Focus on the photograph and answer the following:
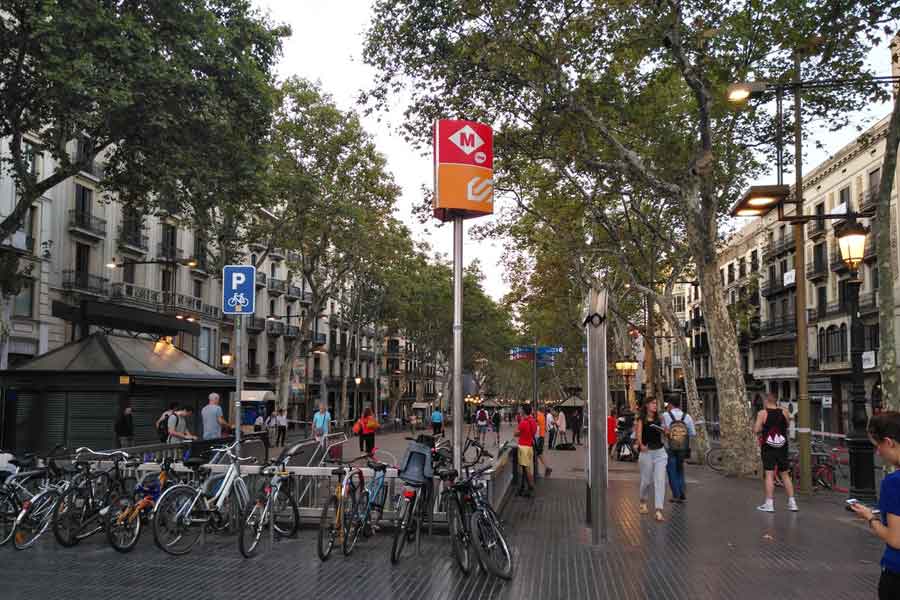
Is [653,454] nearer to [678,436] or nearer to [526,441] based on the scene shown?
[678,436]

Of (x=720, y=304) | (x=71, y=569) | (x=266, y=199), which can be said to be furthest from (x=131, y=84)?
(x=720, y=304)

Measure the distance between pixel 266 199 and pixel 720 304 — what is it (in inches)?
491

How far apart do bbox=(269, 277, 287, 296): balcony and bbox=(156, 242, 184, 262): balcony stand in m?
14.5

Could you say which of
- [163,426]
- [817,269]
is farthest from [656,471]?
[817,269]

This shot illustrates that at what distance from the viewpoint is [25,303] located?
104 ft

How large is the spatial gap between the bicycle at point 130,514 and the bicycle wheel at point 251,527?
1186 millimetres

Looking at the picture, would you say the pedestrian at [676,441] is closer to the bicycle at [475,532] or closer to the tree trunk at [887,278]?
the tree trunk at [887,278]

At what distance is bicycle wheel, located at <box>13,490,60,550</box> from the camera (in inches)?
346

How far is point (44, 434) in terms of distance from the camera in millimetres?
15109

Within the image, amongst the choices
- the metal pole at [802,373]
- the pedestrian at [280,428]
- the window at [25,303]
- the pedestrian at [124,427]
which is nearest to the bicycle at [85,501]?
the pedestrian at [124,427]

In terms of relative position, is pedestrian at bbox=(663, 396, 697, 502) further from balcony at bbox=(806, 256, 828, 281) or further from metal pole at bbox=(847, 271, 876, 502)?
balcony at bbox=(806, 256, 828, 281)

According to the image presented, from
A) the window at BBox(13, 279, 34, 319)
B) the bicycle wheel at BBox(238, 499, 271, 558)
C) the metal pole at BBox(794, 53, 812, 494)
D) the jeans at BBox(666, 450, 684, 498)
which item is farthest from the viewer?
the window at BBox(13, 279, 34, 319)

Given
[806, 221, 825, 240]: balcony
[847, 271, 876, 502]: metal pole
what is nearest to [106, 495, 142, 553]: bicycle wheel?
[847, 271, 876, 502]: metal pole

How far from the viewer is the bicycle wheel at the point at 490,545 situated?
7.65 m
